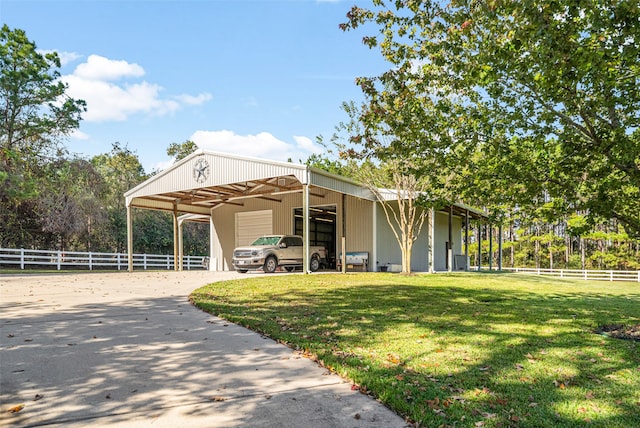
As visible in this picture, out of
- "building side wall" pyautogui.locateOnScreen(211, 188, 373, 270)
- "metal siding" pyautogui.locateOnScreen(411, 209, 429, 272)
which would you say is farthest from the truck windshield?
"metal siding" pyautogui.locateOnScreen(411, 209, 429, 272)

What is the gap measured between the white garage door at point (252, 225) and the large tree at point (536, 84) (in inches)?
602

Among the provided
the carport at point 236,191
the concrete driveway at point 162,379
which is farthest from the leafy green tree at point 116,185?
the concrete driveway at point 162,379

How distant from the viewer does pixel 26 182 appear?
2002 centimetres

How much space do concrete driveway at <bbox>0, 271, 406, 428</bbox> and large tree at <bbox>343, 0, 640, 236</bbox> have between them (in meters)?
3.99

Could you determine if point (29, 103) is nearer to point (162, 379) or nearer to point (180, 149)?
point (180, 149)

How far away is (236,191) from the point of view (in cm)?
1942

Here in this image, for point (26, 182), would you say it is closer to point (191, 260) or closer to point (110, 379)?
point (191, 260)

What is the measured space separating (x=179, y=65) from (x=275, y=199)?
357 inches

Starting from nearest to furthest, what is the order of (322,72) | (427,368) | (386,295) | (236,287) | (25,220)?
(427,368)
(386,295)
(236,287)
(322,72)
(25,220)

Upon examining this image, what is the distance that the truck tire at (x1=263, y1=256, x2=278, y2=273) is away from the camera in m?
16.4

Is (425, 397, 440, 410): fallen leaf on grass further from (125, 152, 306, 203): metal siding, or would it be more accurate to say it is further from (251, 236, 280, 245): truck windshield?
(251, 236, 280, 245): truck windshield

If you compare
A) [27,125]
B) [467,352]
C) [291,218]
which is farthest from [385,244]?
[27,125]

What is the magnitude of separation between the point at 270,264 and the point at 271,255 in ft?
1.23

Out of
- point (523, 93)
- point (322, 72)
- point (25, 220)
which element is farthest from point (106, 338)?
point (25, 220)
